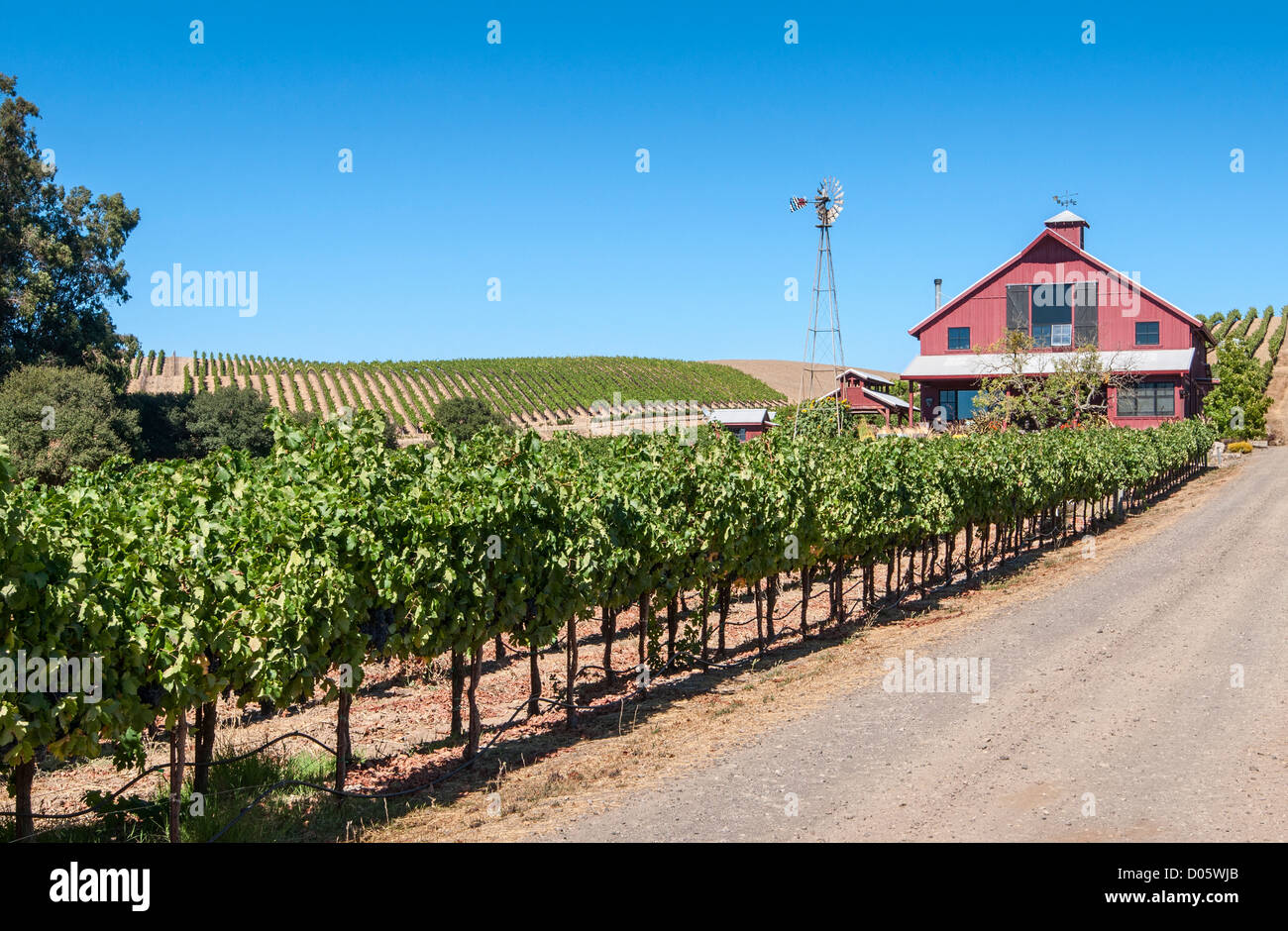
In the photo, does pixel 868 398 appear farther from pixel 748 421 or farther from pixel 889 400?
pixel 748 421

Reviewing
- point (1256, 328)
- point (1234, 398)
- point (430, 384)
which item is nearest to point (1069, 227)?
point (1234, 398)

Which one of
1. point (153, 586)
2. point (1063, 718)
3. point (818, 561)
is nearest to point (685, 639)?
point (818, 561)

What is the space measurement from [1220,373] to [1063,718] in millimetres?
57916

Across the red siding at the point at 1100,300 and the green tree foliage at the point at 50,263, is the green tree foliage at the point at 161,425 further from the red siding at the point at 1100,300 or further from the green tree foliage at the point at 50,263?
the red siding at the point at 1100,300

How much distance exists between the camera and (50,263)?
4809 cm

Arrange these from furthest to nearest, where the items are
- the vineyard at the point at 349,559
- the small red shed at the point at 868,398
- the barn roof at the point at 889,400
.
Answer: the barn roof at the point at 889,400 → the small red shed at the point at 868,398 → the vineyard at the point at 349,559

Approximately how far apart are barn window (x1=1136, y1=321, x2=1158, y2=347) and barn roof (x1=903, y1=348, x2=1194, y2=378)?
51 centimetres

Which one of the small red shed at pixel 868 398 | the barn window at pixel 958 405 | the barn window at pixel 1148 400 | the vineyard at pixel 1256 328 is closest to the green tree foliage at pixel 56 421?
the small red shed at pixel 868 398

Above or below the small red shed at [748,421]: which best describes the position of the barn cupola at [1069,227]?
above

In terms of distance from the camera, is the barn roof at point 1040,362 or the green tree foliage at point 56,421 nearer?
the green tree foliage at point 56,421

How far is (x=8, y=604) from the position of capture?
7031 millimetres

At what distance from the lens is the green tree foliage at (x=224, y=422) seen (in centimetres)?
5559

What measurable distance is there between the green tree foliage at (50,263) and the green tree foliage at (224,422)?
4.82 meters

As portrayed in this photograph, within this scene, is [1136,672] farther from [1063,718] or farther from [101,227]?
[101,227]
